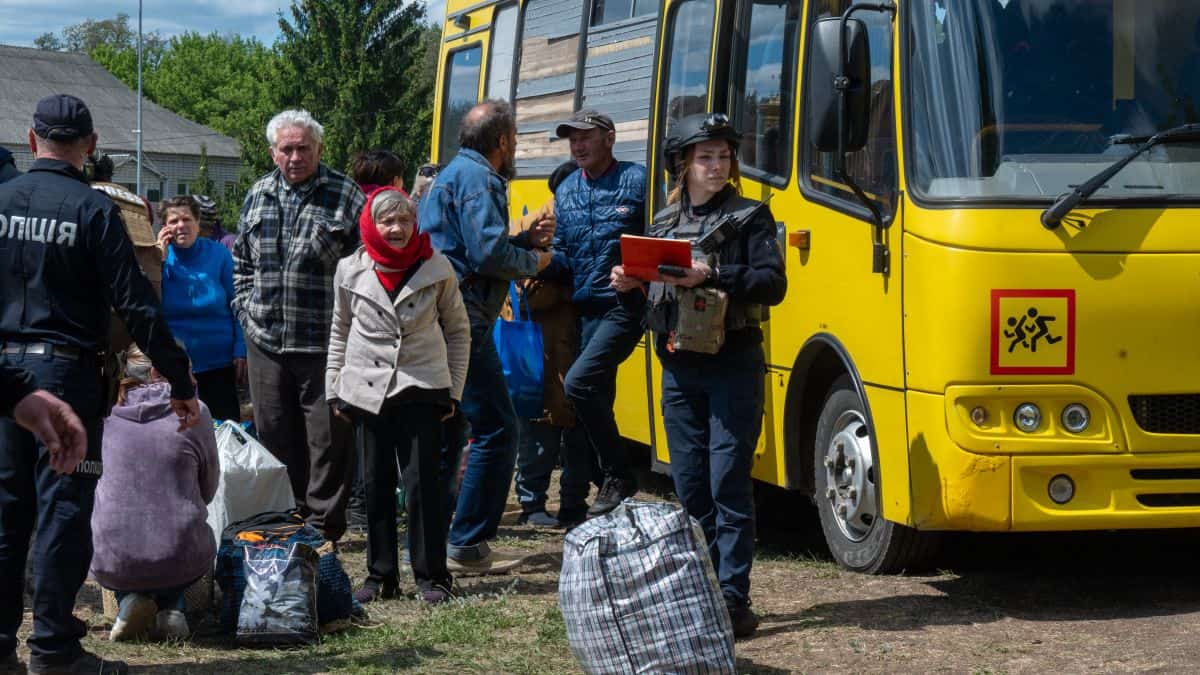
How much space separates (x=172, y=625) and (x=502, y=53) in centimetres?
643

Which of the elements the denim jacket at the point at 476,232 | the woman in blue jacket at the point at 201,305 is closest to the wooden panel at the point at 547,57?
the woman in blue jacket at the point at 201,305

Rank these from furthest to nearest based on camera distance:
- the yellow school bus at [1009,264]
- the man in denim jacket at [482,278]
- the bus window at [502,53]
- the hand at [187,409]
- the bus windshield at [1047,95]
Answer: the bus window at [502,53] → the man in denim jacket at [482,278] → the bus windshield at [1047,95] → the yellow school bus at [1009,264] → the hand at [187,409]

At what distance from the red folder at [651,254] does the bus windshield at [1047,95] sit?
3.47ft

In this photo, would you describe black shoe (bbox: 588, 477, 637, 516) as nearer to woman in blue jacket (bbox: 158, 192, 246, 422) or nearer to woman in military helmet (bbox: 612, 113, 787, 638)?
woman in blue jacket (bbox: 158, 192, 246, 422)

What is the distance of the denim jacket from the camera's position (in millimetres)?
Answer: 7609

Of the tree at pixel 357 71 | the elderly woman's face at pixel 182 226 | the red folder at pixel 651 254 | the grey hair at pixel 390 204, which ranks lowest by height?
the red folder at pixel 651 254

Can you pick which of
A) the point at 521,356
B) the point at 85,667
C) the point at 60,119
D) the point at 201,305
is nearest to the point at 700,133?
the point at 60,119

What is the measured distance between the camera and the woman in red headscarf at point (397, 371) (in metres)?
6.93

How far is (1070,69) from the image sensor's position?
669cm

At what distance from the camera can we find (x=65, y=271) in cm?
587

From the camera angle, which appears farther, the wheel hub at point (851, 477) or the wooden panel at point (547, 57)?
the wooden panel at point (547, 57)

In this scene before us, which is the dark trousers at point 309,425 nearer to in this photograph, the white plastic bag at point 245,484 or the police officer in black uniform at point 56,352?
the white plastic bag at point 245,484

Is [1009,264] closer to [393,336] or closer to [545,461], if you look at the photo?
[393,336]

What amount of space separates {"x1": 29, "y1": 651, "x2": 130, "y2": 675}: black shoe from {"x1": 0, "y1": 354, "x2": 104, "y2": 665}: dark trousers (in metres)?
0.02
